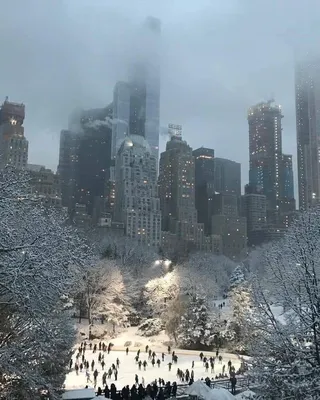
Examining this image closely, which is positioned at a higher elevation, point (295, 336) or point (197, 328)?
point (295, 336)

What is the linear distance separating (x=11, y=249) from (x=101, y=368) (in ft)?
90.9

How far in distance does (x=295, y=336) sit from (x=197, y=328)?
34.9 metres

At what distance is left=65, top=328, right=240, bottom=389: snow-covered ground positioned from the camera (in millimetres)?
33312

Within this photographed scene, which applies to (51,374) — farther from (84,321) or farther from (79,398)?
(84,321)

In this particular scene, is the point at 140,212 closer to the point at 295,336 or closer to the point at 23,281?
the point at 295,336

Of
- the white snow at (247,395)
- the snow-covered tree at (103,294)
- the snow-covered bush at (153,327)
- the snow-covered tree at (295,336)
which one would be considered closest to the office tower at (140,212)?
the snow-covered tree at (103,294)

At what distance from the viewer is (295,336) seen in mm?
12242

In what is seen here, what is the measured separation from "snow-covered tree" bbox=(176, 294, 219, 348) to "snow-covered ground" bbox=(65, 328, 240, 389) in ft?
4.86

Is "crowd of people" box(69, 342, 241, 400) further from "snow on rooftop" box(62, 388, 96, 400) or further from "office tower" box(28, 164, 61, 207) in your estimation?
"office tower" box(28, 164, 61, 207)

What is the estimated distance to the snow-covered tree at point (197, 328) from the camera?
4559 cm

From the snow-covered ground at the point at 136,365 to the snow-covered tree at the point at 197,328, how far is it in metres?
1.48

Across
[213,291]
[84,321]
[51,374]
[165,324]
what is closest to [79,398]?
[51,374]

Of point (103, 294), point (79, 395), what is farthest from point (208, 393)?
point (103, 294)

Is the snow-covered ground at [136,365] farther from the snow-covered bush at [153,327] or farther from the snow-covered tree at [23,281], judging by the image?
the snow-covered tree at [23,281]
